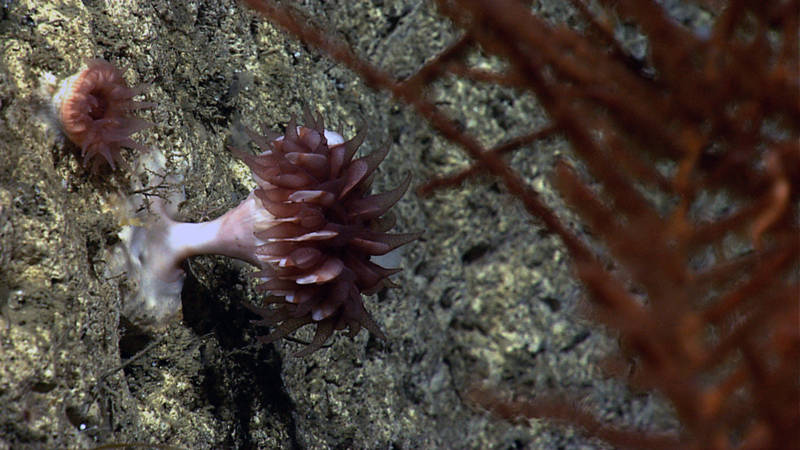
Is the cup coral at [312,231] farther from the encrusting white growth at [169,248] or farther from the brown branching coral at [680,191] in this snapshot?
the brown branching coral at [680,191]

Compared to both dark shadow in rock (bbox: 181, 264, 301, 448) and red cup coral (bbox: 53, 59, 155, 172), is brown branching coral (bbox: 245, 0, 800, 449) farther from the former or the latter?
dark shadow in rock (bbox: 181, 264, 301, 448)

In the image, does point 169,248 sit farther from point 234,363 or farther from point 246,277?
point 234,363

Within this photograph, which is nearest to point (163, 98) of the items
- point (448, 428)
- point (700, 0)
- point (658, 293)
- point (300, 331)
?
point (300, 331)

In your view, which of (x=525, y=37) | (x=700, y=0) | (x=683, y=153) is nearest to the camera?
(x=525, y=37)

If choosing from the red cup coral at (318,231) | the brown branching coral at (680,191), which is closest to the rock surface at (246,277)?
the brown branching coral at (680,191)

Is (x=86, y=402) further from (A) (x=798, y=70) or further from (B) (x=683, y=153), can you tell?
(A) (x=798, y=70)
